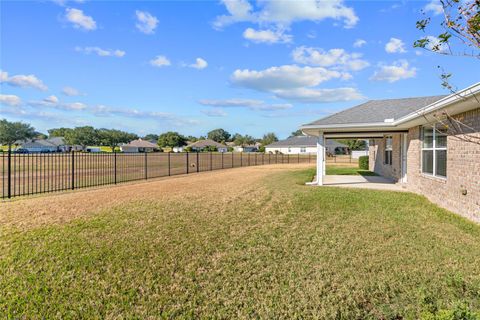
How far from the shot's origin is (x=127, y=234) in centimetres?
597

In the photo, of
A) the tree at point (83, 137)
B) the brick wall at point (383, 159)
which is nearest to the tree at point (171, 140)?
the tree at point (83, 137)

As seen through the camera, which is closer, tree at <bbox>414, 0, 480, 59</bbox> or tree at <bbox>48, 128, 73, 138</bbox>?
tree at <bbox>414, 0, 480, 59</bbox>

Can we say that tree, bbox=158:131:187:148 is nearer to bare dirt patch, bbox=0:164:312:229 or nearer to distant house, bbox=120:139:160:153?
distant house, bbox=120:139:160:153

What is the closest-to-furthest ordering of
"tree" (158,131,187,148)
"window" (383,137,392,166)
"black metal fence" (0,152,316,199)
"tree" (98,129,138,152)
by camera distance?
1. "black metal fence" (0,152,316,199)
2. "window" (383,137,392,166)
3. "tree" (98,129,138,152)
4. "tree" (158,131,187,148)

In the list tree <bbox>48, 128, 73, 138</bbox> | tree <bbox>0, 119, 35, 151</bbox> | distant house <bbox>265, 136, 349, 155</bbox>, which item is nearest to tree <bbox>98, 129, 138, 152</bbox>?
tree <bbox>0, 119, 35, 151</bbox>

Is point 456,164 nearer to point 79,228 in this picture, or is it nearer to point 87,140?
point 79,228

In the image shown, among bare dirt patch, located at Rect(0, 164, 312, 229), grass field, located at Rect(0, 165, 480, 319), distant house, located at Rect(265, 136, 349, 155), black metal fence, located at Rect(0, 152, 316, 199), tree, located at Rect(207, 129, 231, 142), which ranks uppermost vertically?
tree, located at Rect(207, 129, 231, 142)

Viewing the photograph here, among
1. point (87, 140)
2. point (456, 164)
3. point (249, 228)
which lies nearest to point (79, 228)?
point (249, 228)

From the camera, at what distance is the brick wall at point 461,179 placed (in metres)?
7.02

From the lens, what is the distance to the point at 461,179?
7.70 metres

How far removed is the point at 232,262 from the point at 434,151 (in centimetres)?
787

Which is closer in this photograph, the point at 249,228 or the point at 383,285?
the point at 383,285

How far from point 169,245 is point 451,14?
17.1 feet

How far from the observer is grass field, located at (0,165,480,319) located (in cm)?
387
